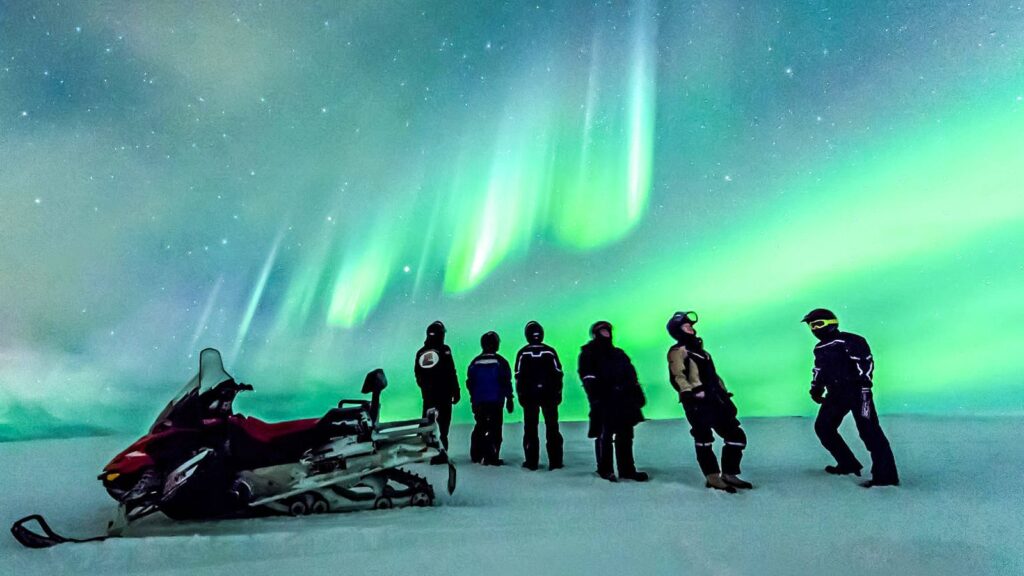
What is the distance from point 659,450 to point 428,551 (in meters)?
7.11

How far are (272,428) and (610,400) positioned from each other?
388cm

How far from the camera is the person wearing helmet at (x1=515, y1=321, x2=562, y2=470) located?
8.33 meters

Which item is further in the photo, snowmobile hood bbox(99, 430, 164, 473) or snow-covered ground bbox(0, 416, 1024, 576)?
snowmobile hood bbox(99, 430, 164, 473)

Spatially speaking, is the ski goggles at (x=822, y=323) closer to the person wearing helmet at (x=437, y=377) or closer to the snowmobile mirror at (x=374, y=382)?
the snowmobile mirror at (x=374, y=382)

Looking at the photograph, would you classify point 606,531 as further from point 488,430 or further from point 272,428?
point 488,430

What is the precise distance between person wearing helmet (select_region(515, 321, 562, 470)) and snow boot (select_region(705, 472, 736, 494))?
8.21 feet

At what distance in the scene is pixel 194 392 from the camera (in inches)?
199

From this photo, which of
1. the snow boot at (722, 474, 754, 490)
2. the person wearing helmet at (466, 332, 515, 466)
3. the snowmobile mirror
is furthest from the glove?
the snowmobile mirror

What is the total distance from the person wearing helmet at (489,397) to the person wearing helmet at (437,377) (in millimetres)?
371

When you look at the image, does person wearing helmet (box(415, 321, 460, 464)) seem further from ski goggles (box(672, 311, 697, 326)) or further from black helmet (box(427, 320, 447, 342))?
ski goggles (box(672, 311, 697, 326))

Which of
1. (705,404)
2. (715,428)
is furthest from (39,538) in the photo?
(715,428)

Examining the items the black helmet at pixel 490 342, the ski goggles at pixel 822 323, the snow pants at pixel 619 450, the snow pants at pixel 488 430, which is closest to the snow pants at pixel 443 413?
the snow pants at pixel 488 430

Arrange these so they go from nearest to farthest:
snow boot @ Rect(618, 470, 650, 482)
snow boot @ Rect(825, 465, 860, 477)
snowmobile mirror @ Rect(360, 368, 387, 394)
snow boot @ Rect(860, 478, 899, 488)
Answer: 1. snowmobile mirror @ Rect(360, 368, 387, 394)
2. snow boot @ Rect(860, 478, 899, 488)
3. snow boot @ Rect(825, 465, 860, 477)
4. snow boot @ Rect(618, 470, 650, 482)

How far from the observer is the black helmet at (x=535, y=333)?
28.1 ft
